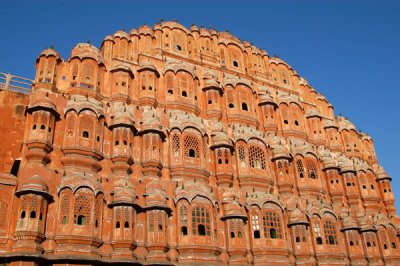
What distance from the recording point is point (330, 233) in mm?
27516

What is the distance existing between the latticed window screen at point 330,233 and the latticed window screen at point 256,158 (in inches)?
236

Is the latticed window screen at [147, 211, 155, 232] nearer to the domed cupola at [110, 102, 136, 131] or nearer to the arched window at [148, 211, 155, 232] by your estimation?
the arched window at [148, 211, 155, 232]

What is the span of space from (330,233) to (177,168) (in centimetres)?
1202

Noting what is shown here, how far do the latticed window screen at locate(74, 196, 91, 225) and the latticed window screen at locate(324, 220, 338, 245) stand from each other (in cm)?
1629

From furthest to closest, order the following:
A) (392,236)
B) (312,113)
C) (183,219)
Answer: (312,113)
(392,236)
(183,219)

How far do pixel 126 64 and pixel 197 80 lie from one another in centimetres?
→ 553

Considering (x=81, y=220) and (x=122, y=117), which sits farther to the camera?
(x=122, y=117)

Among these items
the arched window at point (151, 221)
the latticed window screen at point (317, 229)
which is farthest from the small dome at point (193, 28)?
the latticed window screen at point (317, 229)

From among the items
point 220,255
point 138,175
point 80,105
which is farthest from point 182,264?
point 80,105

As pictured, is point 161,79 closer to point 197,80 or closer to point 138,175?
point 197,80

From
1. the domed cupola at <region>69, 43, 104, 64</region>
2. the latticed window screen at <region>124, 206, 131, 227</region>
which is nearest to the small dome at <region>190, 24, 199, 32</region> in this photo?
the domed cupola at <region>69, 43, 104, 64</region>

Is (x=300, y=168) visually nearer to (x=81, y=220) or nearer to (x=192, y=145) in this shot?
(x=192, y=145)

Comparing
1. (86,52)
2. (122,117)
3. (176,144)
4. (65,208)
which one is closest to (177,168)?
(176,144)

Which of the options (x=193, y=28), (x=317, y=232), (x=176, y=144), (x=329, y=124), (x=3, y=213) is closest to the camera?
(x=3, y=213)
